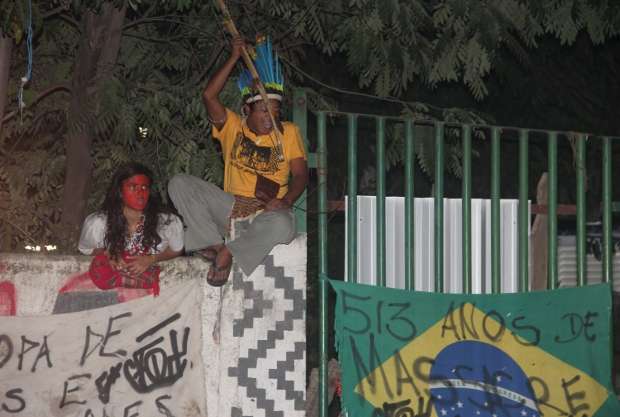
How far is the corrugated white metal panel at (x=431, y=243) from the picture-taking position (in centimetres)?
679

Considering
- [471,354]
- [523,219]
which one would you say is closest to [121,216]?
[471,354]

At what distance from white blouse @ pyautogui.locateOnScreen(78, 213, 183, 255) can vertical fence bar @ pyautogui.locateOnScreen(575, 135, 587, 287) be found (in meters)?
2.78

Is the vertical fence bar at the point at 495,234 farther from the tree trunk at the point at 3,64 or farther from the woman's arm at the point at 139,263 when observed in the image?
the tree trunk at the point at 3,64

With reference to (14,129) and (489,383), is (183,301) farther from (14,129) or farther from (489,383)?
(14,129)

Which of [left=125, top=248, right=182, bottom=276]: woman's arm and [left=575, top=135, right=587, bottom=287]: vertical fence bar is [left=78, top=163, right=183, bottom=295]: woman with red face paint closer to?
[left=125, top=248, right=182, bottom=276]: woman's arm

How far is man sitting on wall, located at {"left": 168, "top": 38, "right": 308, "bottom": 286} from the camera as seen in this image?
255 inches

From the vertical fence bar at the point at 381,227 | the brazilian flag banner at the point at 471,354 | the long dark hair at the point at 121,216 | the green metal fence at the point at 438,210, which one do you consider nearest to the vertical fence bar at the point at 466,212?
the green metal fence at the point at 438,210

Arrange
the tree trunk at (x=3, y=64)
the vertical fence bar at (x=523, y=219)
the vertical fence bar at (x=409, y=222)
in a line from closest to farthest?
the vertical fence bar at (x=409, y=222) → the vertical fence bar at (x=523, y=219) → the tree trunk at (x=3, y=64)

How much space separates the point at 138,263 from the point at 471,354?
2237 millimetres

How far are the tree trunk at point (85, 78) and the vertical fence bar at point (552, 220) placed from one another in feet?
12.4

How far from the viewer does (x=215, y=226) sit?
655cm

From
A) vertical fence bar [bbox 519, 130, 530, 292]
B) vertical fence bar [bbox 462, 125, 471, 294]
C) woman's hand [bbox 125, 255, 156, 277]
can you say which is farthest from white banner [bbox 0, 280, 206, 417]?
vertical fence bar [bbox 519, 130, 530, 292]

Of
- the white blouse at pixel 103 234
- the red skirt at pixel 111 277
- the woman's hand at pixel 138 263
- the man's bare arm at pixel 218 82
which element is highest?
the man's bare arm at pixel 218 82

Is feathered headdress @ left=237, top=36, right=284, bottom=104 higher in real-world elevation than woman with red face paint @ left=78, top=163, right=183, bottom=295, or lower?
higher
